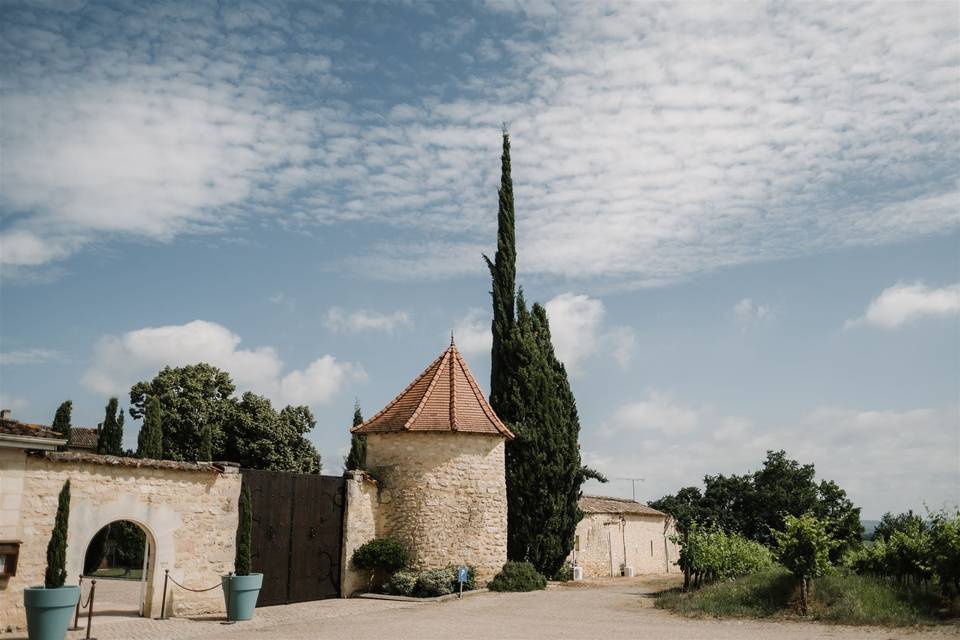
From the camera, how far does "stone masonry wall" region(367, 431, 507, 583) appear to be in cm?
1864

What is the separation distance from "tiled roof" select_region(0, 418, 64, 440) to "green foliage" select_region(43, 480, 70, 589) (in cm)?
133

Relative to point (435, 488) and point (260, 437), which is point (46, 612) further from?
point (260, 437)

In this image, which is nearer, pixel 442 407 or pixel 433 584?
pixel 433 584

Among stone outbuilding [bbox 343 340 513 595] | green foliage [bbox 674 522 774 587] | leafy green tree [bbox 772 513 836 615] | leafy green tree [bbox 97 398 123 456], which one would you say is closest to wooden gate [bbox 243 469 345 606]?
stone outbuilding [bbox 343 340 513 595]

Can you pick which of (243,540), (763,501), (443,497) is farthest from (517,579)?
(763,501)

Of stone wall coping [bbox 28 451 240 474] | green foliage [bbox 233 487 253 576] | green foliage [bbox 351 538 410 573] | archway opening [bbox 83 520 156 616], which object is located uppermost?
stone wall coping [bbox 28 451 240 474]

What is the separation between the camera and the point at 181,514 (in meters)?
13.9

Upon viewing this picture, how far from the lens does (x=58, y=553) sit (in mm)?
10727

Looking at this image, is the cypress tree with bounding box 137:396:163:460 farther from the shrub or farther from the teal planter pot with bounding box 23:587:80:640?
the teal planter pot with bounding box 23:587:80:640

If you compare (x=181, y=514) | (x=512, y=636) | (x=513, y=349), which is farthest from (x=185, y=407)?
(x=512, y=636)

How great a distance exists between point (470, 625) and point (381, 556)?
18.5 feet

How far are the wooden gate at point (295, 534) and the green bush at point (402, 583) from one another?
1.37 meters

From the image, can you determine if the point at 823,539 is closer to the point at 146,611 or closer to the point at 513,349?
the point at 513,349

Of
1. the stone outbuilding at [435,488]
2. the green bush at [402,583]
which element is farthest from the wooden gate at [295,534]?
the green bush at [402,583]
